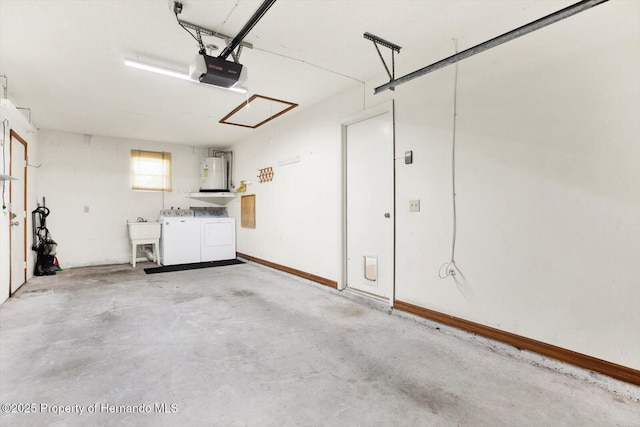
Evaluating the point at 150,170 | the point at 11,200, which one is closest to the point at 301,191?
the point at 11,200

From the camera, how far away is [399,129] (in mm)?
3291

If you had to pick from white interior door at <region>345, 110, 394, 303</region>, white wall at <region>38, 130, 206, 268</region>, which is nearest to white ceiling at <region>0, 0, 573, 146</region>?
white interior door at <region>345, 110, 394, 303</region>

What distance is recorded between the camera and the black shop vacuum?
5289mm

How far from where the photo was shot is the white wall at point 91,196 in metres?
5.89

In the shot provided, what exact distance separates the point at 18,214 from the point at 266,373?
4.78 metres

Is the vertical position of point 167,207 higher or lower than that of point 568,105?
lower

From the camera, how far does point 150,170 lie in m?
6.86

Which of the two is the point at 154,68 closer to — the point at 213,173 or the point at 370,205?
the point at 370,205

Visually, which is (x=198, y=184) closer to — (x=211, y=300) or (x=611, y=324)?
(x=211, y=300)

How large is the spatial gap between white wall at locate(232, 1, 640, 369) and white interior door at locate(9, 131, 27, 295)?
5.01 m

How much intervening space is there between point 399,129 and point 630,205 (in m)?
1.96

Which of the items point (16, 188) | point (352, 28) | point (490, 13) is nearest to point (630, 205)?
point (490, 13)

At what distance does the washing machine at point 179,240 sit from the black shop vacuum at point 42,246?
5.70 ft

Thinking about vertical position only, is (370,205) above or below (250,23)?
below
